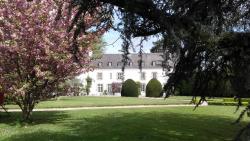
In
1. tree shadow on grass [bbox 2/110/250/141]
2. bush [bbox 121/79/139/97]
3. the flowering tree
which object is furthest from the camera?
bush [bbox 121/79/139/97]

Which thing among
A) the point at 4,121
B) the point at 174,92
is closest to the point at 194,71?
the point at 174,92

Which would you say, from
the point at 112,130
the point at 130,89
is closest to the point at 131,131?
the point at 112,130

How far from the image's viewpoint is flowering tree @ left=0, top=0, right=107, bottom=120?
1553 cm

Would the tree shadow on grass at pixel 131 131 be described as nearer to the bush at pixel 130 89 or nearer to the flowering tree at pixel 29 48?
the flowering tree at pixel 29 48

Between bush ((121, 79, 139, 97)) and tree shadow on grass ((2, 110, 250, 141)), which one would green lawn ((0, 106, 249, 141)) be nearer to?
tree shadow on grass ((2, 110, 250, 141))

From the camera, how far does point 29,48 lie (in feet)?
51.3

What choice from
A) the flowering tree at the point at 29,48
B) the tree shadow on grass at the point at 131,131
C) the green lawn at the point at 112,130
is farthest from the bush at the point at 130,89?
the flowering tree at the point at 29,48

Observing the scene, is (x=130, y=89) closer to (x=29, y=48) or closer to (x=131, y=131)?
(x=29, y=48)

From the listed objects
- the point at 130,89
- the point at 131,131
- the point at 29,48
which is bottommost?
the point at 131,131

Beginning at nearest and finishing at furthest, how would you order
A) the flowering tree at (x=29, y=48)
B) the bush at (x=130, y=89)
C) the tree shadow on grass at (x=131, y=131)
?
the tree shadow on grass at (x=131, y=131) < the flowering tree at (x=29, y=48) < the bush at (x=130, y=89)

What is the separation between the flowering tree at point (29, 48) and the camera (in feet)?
51.0

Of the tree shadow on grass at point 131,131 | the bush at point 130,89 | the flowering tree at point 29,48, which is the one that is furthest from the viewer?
the bush at point 130,89

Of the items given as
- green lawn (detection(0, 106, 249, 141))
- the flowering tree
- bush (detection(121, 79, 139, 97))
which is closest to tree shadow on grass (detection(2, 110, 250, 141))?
green lawn (detection(0, 106, 249, 141))

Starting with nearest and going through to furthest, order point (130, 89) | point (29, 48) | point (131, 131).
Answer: point (131, 131) → point (29, 48) → point (130, 89)
